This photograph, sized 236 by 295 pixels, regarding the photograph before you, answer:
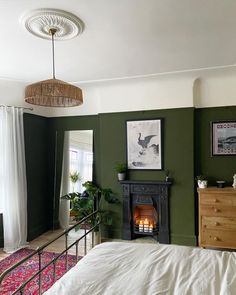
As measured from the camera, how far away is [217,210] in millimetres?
3670

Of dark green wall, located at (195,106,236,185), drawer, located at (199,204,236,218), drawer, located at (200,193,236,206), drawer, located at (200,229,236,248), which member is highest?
dark green wall, located at (195,106,236,185)

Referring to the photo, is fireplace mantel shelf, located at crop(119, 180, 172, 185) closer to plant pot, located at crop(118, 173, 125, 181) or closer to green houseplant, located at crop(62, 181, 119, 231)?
plant pot, located at crop(118, 173, 125, 181)

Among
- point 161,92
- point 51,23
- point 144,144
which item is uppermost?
point 51,23

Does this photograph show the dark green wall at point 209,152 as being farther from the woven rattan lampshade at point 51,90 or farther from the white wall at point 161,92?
the woven rattan lampshade at point 51,90

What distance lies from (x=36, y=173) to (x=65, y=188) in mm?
609

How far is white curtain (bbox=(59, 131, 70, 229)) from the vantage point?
16.0 feet

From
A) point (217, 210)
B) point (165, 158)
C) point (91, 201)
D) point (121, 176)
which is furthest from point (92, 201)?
point (217, 210)

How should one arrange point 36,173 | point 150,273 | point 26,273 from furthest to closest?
point 36,173 < point 26,273 < point 150,273

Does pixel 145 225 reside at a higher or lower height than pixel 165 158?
lower

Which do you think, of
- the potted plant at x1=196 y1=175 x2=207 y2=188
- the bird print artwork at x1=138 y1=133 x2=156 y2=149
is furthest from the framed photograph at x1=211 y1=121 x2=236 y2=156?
the bird print artwork at x1=138 y1=133 x2=156 y2=149

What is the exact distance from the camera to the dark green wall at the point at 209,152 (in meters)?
4.05

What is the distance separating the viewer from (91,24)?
2.24 metres

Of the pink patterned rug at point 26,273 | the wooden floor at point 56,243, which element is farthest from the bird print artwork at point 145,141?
the pink patterned rug at point 26,273

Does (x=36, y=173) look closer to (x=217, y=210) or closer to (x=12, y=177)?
(x=12, y=177)
